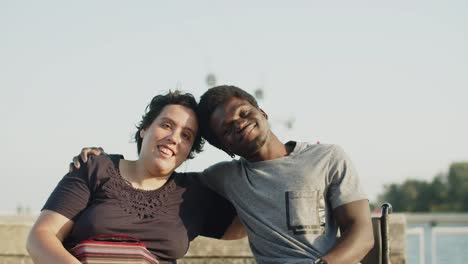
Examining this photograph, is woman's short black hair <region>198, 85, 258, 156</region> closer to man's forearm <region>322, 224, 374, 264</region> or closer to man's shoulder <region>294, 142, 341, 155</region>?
man's shoulder <region>294, 142, 341, 155</region>

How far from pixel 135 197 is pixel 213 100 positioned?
62 centimetres

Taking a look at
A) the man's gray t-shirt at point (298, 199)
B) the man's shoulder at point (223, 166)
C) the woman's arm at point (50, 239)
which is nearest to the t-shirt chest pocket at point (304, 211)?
the man's gray t-shirt at point (298, 199)

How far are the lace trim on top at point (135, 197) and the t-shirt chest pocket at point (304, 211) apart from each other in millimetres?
615

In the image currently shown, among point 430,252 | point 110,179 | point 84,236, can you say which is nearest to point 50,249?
point 84,236

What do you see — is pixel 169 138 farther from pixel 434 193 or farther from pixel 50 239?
pixel 434 193

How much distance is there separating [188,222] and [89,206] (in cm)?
49

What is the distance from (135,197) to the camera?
3988mm

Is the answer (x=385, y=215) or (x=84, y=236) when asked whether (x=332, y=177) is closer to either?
(x=385, y=215)

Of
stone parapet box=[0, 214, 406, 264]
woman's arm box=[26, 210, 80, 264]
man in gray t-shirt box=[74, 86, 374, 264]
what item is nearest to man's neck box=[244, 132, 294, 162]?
man in gray t-shirt box=[74, 86, 374, 264]

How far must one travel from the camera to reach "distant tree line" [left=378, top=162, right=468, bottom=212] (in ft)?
239

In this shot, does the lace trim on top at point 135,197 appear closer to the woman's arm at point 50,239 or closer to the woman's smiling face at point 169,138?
the woman's smiling face at point 169,138

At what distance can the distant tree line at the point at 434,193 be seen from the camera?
72.8 m

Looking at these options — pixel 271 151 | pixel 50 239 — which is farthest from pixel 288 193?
pixel 50 239

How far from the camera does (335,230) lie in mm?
Answer: 3998
